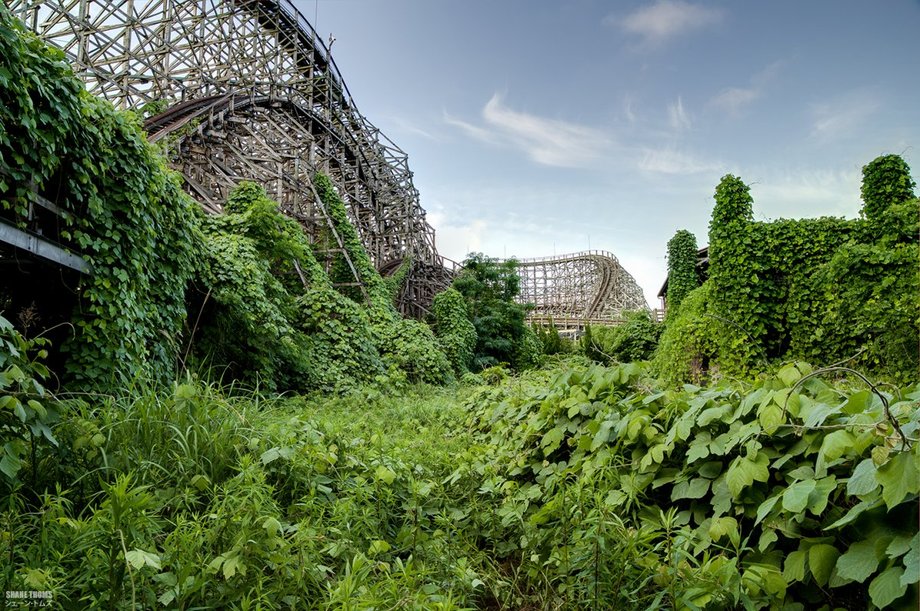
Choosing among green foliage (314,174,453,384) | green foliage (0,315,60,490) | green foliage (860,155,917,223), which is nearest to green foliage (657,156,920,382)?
green foliage (860,155,917,223)

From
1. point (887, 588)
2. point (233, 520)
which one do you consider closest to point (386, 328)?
point (233, 520)

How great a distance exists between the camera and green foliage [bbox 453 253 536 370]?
54.1 feet

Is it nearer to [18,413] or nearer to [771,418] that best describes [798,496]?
[771,418]

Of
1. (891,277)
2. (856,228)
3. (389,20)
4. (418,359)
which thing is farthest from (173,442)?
(856,228)

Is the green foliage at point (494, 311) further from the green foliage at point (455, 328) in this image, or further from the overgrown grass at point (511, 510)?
the overgrown grass at point (511, 510)

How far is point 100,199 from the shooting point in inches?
163

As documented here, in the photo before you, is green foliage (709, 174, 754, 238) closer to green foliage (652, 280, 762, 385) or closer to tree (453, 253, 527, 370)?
green foliage (652, 280, 762, 385)

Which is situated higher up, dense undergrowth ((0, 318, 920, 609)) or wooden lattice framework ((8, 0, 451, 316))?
wooden lattice framework ((8, 0, 451, 316))

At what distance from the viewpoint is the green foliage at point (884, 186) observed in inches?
338

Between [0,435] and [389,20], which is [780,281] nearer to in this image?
[389,20]

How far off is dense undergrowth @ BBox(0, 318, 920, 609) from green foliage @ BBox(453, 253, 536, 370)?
12.6 meters

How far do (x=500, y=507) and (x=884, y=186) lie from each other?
9898 mm

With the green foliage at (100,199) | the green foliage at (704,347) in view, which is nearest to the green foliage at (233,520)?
the green foliage at (100,199)

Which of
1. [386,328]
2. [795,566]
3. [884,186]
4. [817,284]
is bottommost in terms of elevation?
[795,566]
